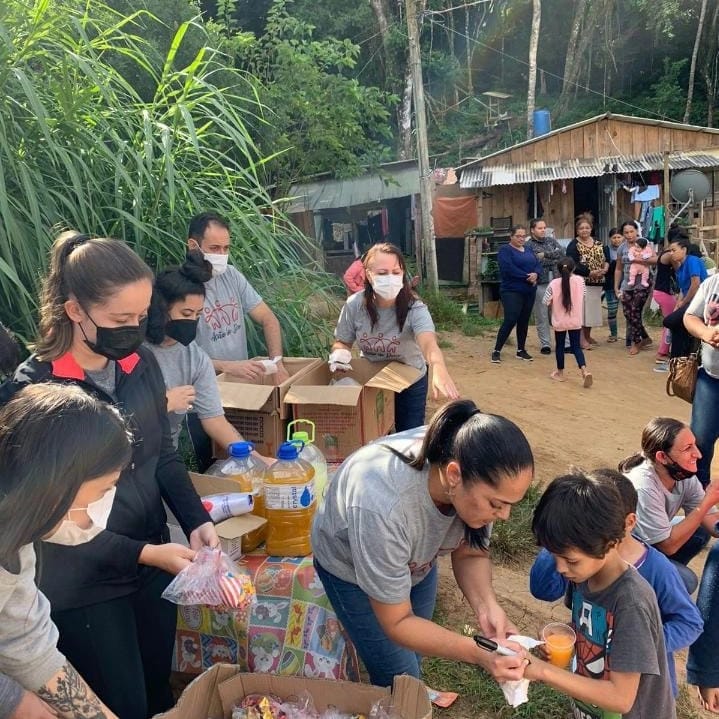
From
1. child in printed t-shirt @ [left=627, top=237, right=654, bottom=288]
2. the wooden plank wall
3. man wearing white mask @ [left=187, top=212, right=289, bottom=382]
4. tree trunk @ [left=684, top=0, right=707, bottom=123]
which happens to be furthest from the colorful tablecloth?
tree trunk @ [left=684, top=0, right=707, bottom=123]

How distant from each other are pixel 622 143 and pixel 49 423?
13731 millimetres

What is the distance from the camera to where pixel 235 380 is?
338 cm

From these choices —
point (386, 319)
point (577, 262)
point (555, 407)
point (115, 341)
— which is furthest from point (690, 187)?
point (115, 341)

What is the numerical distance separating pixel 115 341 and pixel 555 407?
560 cm

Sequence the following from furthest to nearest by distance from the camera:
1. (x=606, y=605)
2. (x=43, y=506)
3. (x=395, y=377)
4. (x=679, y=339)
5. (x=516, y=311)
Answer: (x=516, y=311) → (x=679, y=339) → (x=395, y=377) → (x=606, y=605) → (x=43, y=506)

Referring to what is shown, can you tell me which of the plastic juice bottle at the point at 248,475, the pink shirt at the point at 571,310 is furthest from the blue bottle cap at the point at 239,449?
the pink shirt at the point at 571,310

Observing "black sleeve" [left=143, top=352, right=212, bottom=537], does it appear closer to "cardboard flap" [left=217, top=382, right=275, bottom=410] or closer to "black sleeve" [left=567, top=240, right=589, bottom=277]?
A: "cardboard flap" [left=217, top=382, right=275, bottom=410]

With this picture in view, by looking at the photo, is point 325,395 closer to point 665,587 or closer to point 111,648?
point 111,648

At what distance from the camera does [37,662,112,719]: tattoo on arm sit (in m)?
1.35

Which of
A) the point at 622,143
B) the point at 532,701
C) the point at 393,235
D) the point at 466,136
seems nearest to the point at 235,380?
the point at 532,701

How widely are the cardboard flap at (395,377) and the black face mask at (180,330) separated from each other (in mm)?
940

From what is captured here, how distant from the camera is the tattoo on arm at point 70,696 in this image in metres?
1.35

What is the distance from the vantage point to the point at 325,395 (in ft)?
10.0

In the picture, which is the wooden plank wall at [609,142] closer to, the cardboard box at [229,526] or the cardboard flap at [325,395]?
the cardboard flap at [325,395]
